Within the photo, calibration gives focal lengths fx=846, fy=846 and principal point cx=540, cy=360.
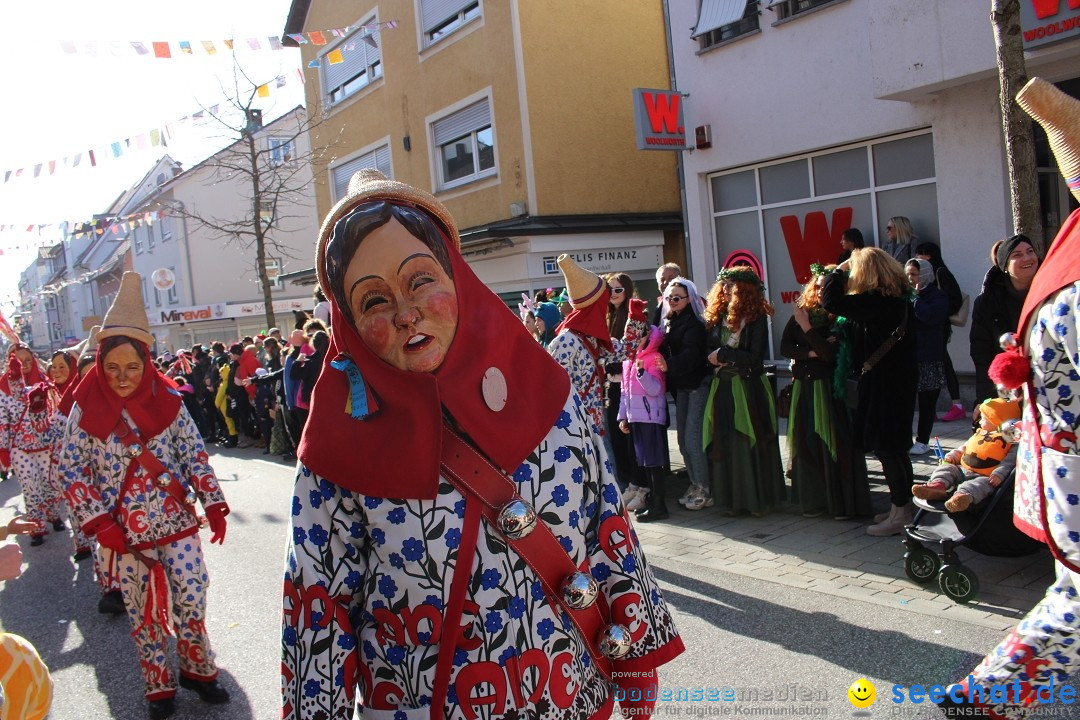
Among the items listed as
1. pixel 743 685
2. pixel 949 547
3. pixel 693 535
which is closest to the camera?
pixel 743 685

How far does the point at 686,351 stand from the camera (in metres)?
6.89

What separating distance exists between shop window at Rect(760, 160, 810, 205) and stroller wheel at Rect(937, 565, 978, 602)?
847cm

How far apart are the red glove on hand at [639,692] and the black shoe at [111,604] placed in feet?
18.1

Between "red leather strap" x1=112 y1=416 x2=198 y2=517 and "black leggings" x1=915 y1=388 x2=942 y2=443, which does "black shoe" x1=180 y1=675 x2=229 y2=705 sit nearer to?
"red leather strap" x1=112 y1=416 x2=198 y2=517

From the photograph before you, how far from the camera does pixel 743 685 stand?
13.2ft

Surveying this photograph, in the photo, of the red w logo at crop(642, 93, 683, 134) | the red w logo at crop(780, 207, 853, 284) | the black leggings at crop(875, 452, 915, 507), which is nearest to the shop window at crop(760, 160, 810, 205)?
the red w logo at crop(780, 207, 853, 284)

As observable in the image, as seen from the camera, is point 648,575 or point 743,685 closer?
point 648,575

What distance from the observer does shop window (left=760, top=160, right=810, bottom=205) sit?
479 inches

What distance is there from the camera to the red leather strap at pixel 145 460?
4.50m

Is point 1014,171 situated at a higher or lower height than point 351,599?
higher

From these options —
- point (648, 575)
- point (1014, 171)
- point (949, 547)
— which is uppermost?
point (1014, 171)

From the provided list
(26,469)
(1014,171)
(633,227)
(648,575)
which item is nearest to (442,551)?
(648,575)

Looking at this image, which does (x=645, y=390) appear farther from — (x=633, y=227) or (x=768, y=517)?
(x=633, y=227)

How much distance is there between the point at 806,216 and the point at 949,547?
839 cm
